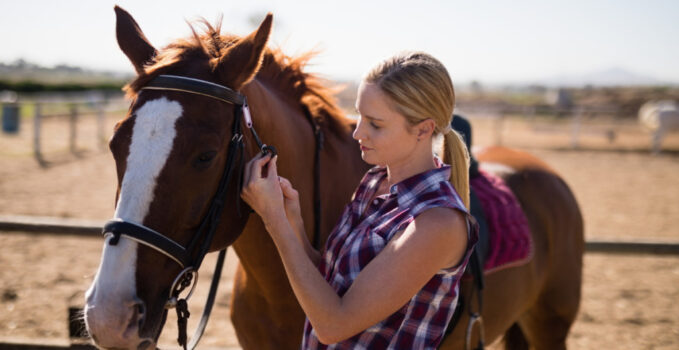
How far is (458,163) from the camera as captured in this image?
4.90ft

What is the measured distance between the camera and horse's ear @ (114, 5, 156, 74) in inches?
67.2

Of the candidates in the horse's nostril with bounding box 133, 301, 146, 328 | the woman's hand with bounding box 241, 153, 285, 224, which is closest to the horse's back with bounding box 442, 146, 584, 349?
the woman's hand with bounding box 241, 153, 285, 224

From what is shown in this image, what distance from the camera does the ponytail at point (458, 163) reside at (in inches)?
58.6

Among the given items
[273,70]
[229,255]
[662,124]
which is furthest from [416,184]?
[662,124]

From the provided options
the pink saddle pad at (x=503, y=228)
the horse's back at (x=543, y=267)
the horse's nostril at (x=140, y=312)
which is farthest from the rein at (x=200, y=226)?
the horse's back at (x=543, y=267)

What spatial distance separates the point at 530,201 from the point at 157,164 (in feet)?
7.74

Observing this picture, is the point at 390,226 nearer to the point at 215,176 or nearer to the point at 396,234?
the point at 396,234

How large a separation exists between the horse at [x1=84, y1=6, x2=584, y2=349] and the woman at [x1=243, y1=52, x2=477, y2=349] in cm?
18

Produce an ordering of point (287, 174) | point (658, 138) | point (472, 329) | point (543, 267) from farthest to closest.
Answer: point (658, 138) < point (543, 267) < point (472, 329) < point (287, 174)

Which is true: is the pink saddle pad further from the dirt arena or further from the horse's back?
the dirt arena

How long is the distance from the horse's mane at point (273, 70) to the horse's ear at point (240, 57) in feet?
0.19

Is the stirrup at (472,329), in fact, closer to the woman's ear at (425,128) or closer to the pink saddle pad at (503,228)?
the pink saddle pad at (503,228)

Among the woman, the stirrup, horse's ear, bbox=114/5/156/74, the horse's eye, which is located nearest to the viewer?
the woman

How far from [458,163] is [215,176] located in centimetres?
77
